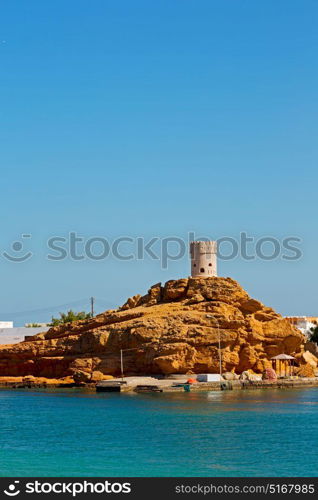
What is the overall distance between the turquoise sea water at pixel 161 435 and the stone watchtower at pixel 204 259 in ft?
73.9

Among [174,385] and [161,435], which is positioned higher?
[174,385]

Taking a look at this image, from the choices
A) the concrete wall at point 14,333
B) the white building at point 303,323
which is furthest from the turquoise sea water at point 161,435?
the white building at point 303,323

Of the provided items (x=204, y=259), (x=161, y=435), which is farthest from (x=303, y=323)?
(x=161, y=435)

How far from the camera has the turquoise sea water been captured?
38.0 metres

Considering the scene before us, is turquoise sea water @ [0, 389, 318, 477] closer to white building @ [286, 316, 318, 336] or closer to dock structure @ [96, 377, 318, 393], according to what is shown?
dock structure @ [96, 377, 318, 393]

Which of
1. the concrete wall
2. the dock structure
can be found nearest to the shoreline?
the dock structure

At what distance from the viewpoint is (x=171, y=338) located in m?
84.6

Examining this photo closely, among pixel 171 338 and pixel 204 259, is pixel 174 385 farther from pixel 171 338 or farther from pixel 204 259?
pixel 204 259

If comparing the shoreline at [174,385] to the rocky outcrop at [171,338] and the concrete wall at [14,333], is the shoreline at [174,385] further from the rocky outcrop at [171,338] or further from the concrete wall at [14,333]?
the concrete wall at [14,333]

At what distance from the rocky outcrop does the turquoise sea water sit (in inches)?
347

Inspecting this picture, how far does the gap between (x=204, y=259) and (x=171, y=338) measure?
49.5 ft

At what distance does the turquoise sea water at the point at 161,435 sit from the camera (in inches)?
1497

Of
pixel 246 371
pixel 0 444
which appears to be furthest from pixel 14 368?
pixel 0 444
